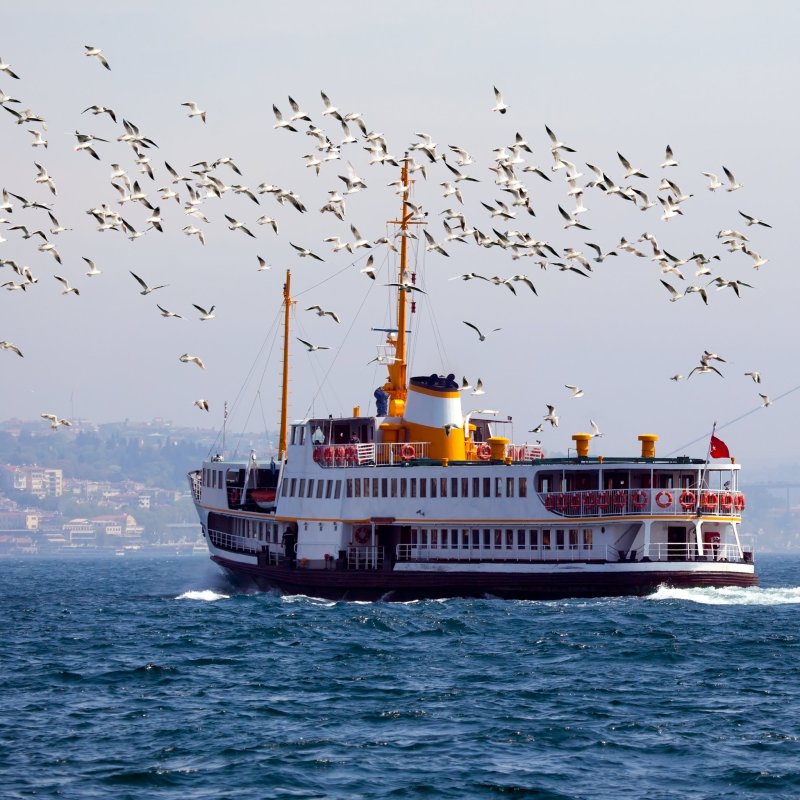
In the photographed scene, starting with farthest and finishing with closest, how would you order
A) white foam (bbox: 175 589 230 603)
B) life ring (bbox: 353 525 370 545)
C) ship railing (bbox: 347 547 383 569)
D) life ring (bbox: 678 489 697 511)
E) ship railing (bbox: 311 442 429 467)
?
1. white foam (bbox: 175 589 230 603)
2. life ring (bbox: 353 525 370 545)
3. ship railing (bbox: 311 442 429 467)
4. ship railing (bbox: 347 547 383 569)
5. life ring (bbox: 678 489 697 511)

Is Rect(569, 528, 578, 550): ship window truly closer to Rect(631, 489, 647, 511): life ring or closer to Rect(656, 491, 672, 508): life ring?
Rect(631, 489, 647, 511): life ring

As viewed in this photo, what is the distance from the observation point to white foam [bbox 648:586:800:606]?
5684 centimetres

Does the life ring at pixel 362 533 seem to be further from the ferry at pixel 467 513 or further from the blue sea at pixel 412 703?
the blue sea at pixel 412 703

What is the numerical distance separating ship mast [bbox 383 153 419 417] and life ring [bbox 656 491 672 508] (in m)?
13.6

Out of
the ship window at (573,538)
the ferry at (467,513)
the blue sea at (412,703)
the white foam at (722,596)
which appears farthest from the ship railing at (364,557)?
the white foam at (722,596)

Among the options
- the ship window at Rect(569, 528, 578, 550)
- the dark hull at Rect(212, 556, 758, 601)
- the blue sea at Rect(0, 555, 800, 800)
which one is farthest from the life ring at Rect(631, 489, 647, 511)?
the blue sea at Rect(0, 555, 800, 800)

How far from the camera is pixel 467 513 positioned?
195 feet

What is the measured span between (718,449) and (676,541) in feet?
11.9

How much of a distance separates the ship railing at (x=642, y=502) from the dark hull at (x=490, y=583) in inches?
83.7

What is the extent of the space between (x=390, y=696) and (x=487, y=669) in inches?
198

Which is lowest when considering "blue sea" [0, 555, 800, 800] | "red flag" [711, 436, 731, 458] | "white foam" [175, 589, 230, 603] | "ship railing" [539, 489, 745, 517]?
"blue sea" [0, 555, 800, 800]

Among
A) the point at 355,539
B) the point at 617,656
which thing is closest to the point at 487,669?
the point at 617,656

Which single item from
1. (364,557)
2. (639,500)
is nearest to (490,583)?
(639,500)

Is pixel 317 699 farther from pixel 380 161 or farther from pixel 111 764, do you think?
pixel 380 161
